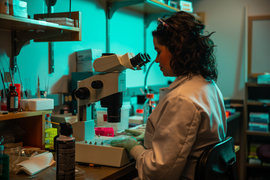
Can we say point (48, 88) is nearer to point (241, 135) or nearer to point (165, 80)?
point (165, 80)

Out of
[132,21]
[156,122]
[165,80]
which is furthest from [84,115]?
[165,80]

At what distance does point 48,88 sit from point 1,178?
877mm

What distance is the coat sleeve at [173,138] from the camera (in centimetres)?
105

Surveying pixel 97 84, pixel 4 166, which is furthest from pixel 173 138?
pixel 4 166

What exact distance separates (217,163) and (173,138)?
0.22m

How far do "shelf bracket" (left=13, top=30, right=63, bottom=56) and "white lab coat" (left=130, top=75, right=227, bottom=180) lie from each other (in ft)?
2.55

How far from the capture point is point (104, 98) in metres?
1.44

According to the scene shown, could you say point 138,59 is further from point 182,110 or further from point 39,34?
point 39,34

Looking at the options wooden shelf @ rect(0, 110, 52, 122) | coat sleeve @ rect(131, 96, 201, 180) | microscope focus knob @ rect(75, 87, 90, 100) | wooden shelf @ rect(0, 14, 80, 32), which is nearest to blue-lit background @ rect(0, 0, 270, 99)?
wooden shelf @ rect(0, 14, 80, 32)

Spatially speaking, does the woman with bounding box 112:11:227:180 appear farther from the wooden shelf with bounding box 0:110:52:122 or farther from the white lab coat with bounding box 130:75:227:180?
the wooden shelf with bounding box 0:110:52:122

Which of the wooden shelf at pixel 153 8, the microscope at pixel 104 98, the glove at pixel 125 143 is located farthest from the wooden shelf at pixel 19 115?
the wooden shelf at pixel 153 8

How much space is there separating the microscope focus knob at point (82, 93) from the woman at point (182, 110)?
272 millimetres

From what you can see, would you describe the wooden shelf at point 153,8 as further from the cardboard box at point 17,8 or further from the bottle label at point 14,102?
the bottle label at point 14,102

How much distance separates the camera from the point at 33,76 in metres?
1.76
